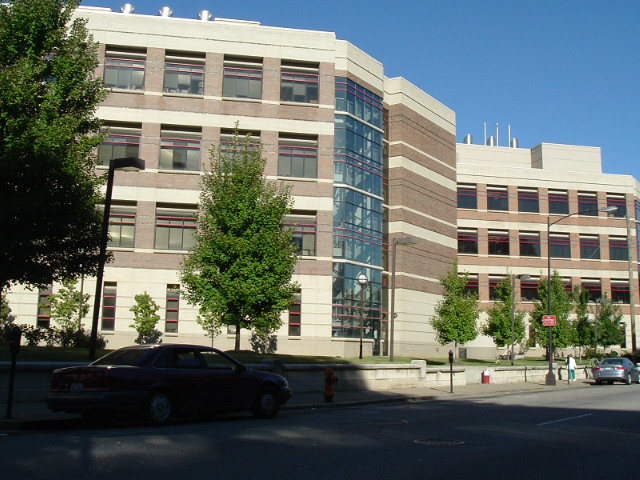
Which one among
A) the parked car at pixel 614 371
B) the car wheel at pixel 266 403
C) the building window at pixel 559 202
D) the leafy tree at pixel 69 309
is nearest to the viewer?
the car wheel at pixel 266 403

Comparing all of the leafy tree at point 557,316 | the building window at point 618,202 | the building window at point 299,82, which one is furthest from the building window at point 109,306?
the building window at point 618,202

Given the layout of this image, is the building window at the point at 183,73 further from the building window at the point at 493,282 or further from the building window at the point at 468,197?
the building window at the point at 493,282

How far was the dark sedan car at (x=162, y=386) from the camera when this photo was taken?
12.4 meters

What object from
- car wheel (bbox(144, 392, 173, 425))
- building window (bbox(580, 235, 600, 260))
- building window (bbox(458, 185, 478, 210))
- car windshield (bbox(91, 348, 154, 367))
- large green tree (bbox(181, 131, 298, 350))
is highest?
building window (bbox(458, 185, 478, 210))

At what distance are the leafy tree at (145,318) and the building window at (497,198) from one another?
3563 centimetres

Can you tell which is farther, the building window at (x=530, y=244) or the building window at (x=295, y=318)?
the building window at (x=530, y=244)

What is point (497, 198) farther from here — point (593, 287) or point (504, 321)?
point (504, 321)

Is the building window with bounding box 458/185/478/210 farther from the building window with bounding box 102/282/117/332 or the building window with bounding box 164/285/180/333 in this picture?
the building window with bounding box 102/282/117/332

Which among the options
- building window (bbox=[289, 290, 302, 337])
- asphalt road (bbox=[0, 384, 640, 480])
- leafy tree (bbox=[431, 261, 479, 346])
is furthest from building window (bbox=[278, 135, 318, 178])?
asphalt road (bbox=[0, 384, 640, 480])

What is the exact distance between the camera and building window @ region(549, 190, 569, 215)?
63781mm

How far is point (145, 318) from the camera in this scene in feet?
122

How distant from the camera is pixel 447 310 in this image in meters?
42.6

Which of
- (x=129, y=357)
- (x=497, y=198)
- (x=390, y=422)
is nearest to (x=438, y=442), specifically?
(x=390, y=422)

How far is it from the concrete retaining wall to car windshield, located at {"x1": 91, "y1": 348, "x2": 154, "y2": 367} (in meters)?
3.53
